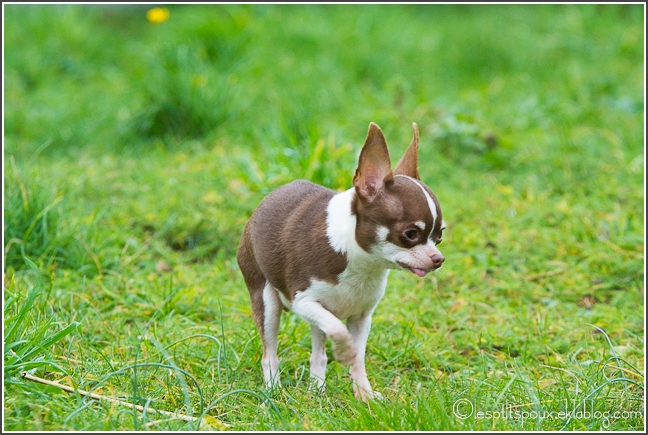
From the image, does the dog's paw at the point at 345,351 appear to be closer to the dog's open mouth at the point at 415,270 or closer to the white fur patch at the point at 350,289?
the white fur patch at the point at 350,289

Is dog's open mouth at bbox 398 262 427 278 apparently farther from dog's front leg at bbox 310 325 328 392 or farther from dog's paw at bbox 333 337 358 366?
dog's front leg at bbox 310 325 328 392

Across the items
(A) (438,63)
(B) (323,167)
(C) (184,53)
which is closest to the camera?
(B) (323,167)

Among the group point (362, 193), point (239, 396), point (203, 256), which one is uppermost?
point (362, 193)

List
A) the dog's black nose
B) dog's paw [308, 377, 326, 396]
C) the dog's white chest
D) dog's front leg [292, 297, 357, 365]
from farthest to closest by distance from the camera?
dog's paw [308, 377, 326, 396] → the dog's white chest → dog's front leg [292, 297, 357, 365] → the dog's black nose

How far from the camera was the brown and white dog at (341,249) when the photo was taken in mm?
3172

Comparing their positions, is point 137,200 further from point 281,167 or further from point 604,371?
point 604,371

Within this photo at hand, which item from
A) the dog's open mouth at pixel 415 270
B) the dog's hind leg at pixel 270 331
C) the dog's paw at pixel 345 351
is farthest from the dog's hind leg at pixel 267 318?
the dog's open mouth at pixel 415 270

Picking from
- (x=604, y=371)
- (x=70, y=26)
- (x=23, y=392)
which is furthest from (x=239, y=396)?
(x=70, y=26)

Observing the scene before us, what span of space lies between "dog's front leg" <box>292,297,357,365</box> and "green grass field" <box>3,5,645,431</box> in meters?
0.23

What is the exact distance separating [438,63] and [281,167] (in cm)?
334

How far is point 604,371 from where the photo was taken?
3.64 metres

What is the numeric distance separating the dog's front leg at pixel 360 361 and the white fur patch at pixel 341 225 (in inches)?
16.6

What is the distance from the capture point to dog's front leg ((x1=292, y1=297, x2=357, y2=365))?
3248 millimetres

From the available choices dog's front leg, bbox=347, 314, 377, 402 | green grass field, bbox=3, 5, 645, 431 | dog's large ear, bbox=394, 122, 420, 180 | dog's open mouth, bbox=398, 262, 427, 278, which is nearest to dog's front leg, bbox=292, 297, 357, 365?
dog's front leg, bbox=347, 314, 377, 402
